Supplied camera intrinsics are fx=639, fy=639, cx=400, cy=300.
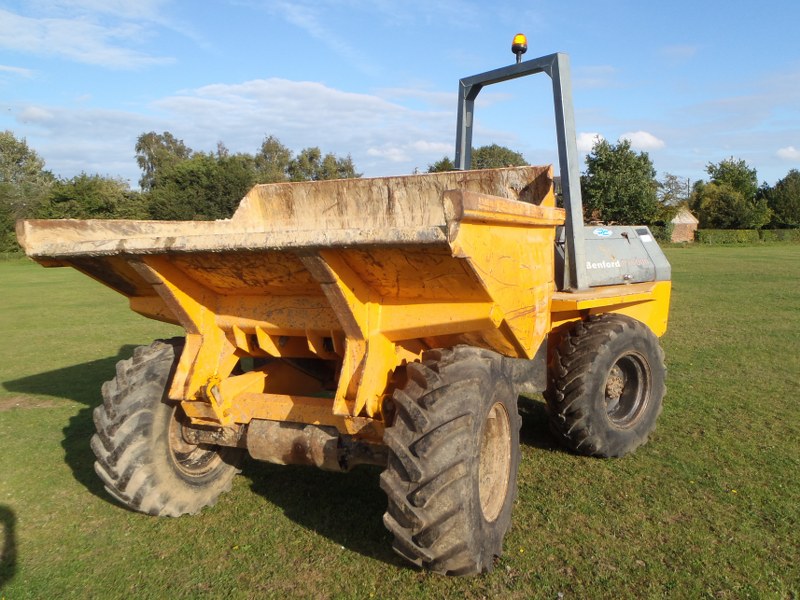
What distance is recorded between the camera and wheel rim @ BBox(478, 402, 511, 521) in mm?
3586

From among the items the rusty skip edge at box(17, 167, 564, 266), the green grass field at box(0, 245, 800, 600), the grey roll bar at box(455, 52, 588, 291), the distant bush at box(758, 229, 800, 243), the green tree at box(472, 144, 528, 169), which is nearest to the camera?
the rusty skip edge at box(17, 167, 564, 266)

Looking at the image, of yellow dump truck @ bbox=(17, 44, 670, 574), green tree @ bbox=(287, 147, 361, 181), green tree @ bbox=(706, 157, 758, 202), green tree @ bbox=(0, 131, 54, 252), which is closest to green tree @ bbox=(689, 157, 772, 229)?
green tree @ bbox=(706, 157, 758, 202)

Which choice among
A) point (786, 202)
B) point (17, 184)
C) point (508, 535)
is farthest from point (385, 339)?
point (786, 202)

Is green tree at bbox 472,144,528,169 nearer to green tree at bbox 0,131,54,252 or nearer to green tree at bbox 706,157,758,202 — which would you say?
green tree at bbox 706,157,758,202

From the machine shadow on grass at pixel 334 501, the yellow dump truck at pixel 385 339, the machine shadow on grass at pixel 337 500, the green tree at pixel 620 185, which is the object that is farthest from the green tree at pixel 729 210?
the machine shadow on grass at pixel 334 501

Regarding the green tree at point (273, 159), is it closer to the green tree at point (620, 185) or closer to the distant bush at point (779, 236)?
the green tree at point (620, 185)

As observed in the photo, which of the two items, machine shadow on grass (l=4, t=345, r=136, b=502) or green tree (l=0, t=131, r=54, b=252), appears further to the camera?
green tree (l=0, t=131, r=54, b=252)

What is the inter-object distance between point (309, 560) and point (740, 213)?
207 feet

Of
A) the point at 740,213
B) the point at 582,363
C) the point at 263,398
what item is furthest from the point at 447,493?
the point at 740,213

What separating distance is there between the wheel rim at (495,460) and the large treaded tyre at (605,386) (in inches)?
44.3

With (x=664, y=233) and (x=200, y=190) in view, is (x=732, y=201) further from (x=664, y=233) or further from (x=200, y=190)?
(x=200, y=190)

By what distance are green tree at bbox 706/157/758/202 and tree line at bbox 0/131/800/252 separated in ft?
1.38

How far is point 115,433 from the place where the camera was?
3744 millimetres

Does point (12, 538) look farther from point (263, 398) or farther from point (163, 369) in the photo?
point (263, 398)
